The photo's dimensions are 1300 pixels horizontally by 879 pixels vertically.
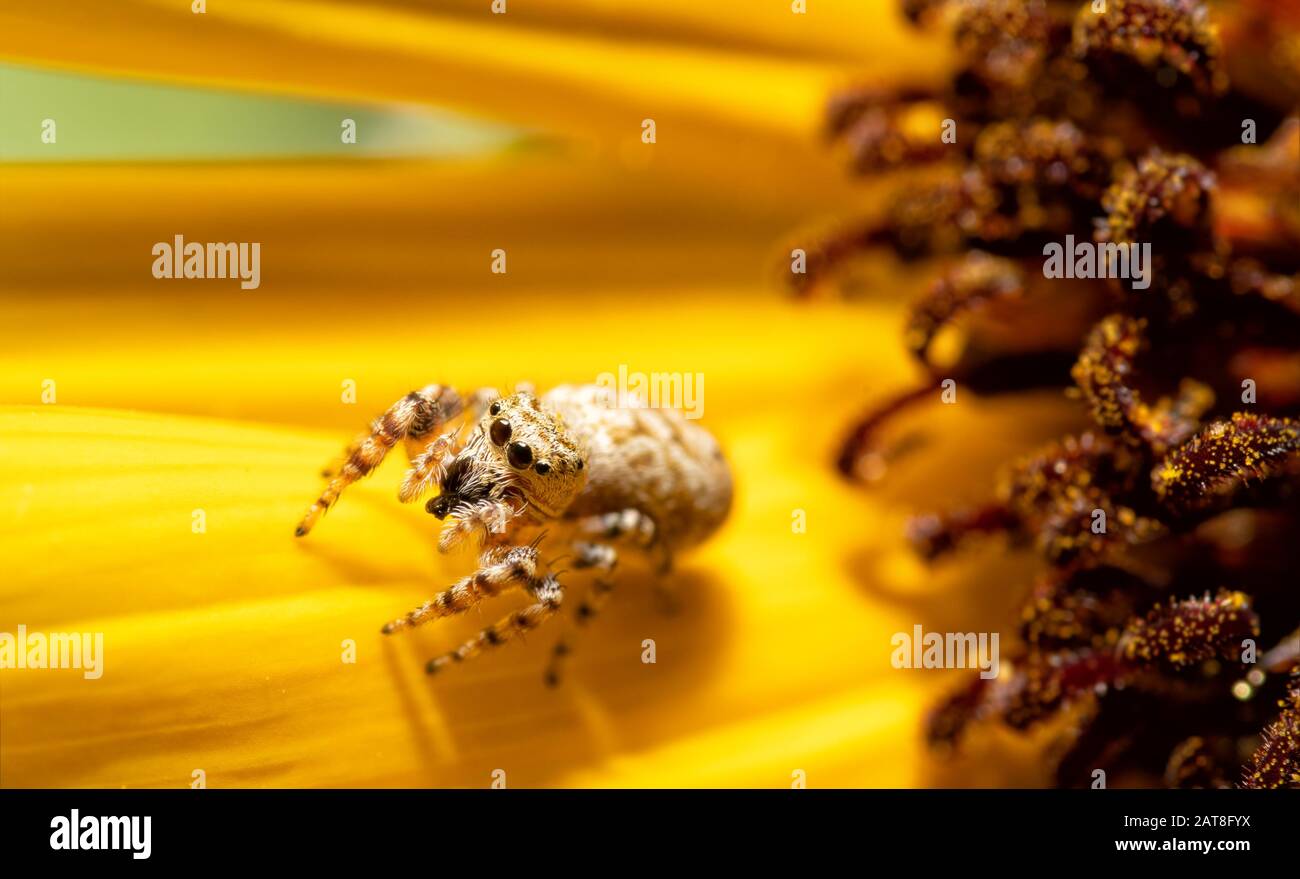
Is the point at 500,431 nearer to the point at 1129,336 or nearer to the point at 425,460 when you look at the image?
the point at 425,460

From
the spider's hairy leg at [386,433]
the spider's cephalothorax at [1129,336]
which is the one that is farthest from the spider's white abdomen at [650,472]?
the spider's cephalothorax at [1129,336]

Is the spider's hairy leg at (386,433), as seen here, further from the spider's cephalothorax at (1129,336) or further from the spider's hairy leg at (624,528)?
the spider's cephalothorax at (1129,336)
